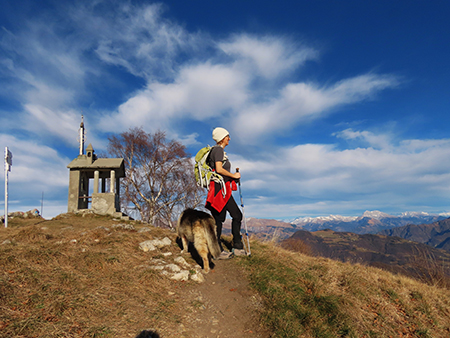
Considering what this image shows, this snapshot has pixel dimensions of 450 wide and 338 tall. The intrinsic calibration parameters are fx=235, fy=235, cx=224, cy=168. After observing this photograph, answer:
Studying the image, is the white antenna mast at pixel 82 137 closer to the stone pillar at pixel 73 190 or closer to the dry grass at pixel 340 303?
the stone pillar at pixel 73 190

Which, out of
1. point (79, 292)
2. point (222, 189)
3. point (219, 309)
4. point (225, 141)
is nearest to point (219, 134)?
point (225, 141)

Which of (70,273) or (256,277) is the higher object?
(70,273)

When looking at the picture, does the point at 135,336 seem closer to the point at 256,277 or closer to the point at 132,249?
the point at 256,277

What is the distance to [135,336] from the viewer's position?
3.15 meters

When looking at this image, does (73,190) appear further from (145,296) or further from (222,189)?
(145,296)

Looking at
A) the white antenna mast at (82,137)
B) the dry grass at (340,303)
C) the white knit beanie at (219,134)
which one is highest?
the white antenna mast at (82,137)

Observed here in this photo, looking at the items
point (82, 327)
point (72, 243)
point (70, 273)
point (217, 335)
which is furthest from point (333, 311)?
point (72, 243)

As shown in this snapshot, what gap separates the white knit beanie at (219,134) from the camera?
6387mm

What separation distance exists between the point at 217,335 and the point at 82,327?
192 centimetres

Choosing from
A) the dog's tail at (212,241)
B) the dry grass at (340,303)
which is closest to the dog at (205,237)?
the dog's tail at (212,241)

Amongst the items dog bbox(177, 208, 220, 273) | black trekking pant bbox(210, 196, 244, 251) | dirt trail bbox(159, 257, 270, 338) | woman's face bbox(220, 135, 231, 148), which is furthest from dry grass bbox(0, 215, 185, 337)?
woman's face bbox(220, 135, 231, 148)

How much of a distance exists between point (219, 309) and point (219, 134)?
4091mm

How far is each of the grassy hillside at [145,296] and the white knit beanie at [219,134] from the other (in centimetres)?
339

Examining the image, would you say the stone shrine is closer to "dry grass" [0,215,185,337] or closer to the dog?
"dry grass" [0,215,185,337]
